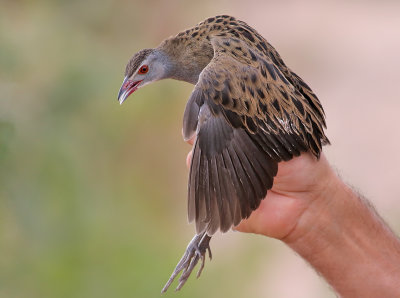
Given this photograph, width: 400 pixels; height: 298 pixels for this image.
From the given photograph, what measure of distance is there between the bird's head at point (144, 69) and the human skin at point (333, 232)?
1344mm

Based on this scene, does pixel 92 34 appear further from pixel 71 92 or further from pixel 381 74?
pixel 381 74

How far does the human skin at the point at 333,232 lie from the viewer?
3.85 m

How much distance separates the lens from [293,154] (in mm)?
3646

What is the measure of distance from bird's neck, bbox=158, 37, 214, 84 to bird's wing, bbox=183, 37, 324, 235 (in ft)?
1.96

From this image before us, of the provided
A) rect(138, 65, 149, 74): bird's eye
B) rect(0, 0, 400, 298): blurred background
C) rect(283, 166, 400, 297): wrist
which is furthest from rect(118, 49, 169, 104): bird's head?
rect(283, 166, 400, 297): wrist

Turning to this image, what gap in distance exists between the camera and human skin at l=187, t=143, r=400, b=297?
3854mm

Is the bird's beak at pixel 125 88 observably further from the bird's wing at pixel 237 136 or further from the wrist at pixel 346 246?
the wrist at pixel 346 246

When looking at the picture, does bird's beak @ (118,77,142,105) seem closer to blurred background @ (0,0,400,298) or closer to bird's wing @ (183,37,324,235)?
blurred background @ (0,0,400,298)

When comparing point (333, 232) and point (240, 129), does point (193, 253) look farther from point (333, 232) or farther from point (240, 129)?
point (240, 129)

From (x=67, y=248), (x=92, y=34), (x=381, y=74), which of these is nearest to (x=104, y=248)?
(x=67, y=248)

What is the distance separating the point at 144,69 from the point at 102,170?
2233mm

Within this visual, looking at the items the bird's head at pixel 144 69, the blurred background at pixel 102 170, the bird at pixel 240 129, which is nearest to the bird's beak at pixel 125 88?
the bird's head at pixel 144 69

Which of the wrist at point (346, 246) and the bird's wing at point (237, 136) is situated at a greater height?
the bird's wing at point (237, 136)

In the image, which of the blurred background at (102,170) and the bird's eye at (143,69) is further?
the blurred background at (102,170)
